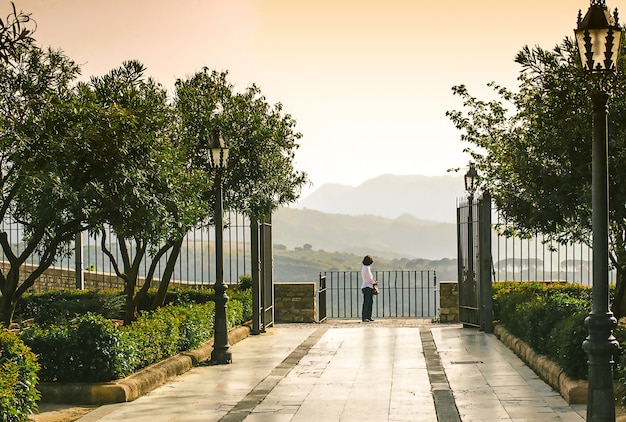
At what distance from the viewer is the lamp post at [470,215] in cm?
1973

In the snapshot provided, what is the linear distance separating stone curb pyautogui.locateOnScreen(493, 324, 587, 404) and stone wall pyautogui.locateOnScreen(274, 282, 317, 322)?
8056 millimetres

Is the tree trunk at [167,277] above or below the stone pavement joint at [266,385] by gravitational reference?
above

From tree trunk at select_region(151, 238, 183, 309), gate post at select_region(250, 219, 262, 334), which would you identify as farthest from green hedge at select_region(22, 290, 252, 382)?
gate post at select_region(250, 219, 262, 334)

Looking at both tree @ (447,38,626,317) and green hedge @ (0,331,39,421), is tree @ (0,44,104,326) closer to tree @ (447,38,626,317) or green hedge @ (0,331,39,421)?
green hedge @ (0,331,39,421)

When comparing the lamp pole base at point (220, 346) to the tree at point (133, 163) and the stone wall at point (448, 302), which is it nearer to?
the tree at point (133, 163)

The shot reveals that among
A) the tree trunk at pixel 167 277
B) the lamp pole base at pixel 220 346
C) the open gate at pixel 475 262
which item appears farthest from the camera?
the open gate at pixel 475 262

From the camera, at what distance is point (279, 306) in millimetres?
23719

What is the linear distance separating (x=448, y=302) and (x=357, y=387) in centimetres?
1233

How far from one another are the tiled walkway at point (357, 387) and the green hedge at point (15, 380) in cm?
101

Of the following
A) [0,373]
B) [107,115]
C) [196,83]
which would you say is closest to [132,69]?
[107,115]

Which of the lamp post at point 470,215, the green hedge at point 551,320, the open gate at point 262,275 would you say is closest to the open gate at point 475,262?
the lamp post at point 470,215

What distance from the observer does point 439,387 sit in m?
11.8

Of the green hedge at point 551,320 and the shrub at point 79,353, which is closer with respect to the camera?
the green hedge at point 551,320

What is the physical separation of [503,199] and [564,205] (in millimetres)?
2112
